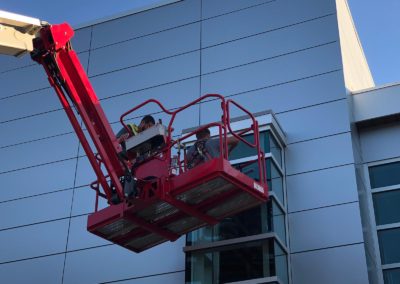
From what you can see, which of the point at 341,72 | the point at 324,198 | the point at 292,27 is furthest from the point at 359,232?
the point at 292,27

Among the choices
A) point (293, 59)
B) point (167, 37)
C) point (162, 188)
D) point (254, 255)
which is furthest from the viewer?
point (167, 37)

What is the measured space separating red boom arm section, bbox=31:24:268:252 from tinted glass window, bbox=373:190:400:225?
435cm

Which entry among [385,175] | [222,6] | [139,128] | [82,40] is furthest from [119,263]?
[82,40]

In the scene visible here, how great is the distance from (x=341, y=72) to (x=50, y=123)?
336 inches

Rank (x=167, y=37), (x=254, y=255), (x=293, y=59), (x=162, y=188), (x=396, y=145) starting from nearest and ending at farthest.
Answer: (x=162, y=188) < (x=254, y=255) < (x=396, y=145) < (x=293, y=59) < (x=167, y=37)

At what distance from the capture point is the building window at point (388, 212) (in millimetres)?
14461

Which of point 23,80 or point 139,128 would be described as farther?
point 23,80

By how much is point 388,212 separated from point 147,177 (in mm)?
6244

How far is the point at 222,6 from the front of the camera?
1931cm

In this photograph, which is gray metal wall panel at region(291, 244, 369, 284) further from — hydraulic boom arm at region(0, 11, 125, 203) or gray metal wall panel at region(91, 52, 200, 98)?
gray metal wall panel at region(91, 52, 200, 98)

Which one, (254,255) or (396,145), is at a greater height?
(396,145)

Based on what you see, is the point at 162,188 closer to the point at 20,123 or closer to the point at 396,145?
the point at 396,145

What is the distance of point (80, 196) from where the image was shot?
57.8ft

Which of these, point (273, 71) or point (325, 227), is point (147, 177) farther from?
point (273, 71)
